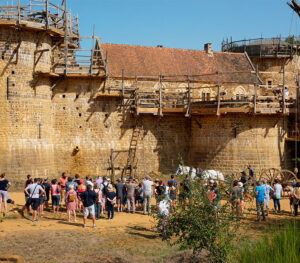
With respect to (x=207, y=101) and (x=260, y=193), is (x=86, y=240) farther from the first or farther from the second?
(x=207, y=101)

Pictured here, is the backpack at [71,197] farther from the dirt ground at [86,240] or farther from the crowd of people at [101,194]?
the dirt ground at [86,240]

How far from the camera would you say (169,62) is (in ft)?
86.0

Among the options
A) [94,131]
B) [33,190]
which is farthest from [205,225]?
[94,131]

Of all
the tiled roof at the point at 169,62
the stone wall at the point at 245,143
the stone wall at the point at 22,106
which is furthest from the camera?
the tiled roof at the point at 169,62

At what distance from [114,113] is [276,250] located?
58.0 ft

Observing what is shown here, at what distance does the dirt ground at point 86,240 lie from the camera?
959cm

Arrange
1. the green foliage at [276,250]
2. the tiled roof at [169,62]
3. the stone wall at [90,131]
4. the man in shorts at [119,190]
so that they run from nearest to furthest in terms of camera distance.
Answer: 1. the green foliage at [276,250]
2. the man in shorts at [119,190]
3. the stone wall at [90,131]
4. the tiled roof at [169,62]

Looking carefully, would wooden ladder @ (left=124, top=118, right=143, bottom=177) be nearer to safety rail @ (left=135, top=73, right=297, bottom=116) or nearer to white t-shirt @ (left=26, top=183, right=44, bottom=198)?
safety rail @ (left=135, top=73, right=297, bottom=116)

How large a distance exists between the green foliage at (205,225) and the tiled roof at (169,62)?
15926mm

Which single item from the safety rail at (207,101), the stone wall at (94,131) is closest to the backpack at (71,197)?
the stone wall at (94,131)

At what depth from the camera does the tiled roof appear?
2466 cm

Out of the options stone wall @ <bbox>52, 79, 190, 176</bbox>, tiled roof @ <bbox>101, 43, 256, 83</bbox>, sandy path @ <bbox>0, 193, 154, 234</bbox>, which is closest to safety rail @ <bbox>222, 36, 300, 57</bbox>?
tiled roof @ <bbox>101, 43, 256, 83</bbox>

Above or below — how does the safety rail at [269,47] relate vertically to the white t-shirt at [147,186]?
above

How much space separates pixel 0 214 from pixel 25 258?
504 centimetres
